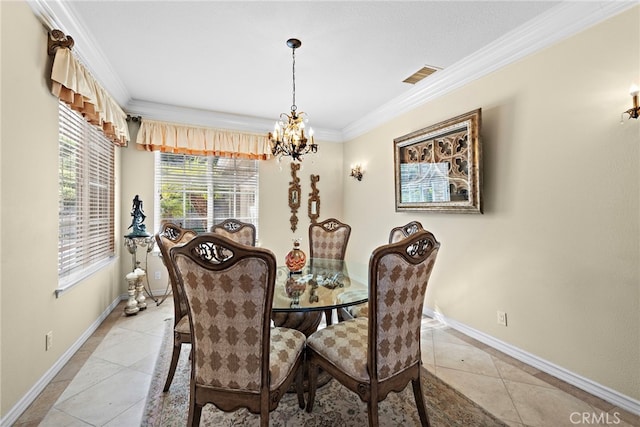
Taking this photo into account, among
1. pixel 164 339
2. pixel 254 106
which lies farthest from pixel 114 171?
pixel 164 339

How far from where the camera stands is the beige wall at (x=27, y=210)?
1550 mm

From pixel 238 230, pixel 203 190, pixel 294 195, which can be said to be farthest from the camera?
pixel 294 195

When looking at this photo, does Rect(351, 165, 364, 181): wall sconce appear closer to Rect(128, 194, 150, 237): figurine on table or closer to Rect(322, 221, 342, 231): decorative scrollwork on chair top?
Rect(322, 221, 342, 231): decorative scrollwork on chair top

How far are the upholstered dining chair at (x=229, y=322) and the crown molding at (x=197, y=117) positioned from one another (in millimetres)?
3331

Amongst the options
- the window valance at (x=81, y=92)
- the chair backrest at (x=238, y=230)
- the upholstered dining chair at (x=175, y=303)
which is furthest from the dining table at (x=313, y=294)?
the window valance at (x=81, y=92)

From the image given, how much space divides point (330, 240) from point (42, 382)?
251 cm

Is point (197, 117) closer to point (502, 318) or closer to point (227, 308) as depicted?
point (227, 308)

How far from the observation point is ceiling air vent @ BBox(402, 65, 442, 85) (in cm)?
281

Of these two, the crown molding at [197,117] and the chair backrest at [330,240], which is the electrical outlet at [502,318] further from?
the crown molding at [197,117]

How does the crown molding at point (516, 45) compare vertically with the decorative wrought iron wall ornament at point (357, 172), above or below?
above

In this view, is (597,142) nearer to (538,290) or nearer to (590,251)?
(590,251)

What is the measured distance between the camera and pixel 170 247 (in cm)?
197

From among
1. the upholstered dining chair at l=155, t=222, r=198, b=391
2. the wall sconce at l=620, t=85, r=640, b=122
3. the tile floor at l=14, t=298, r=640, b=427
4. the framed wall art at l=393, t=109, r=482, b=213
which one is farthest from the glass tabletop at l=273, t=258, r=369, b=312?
the wall sconce at l=620, t=85, r=640, b=122

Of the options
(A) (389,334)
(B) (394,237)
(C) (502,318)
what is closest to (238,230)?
(B) (394,237)
